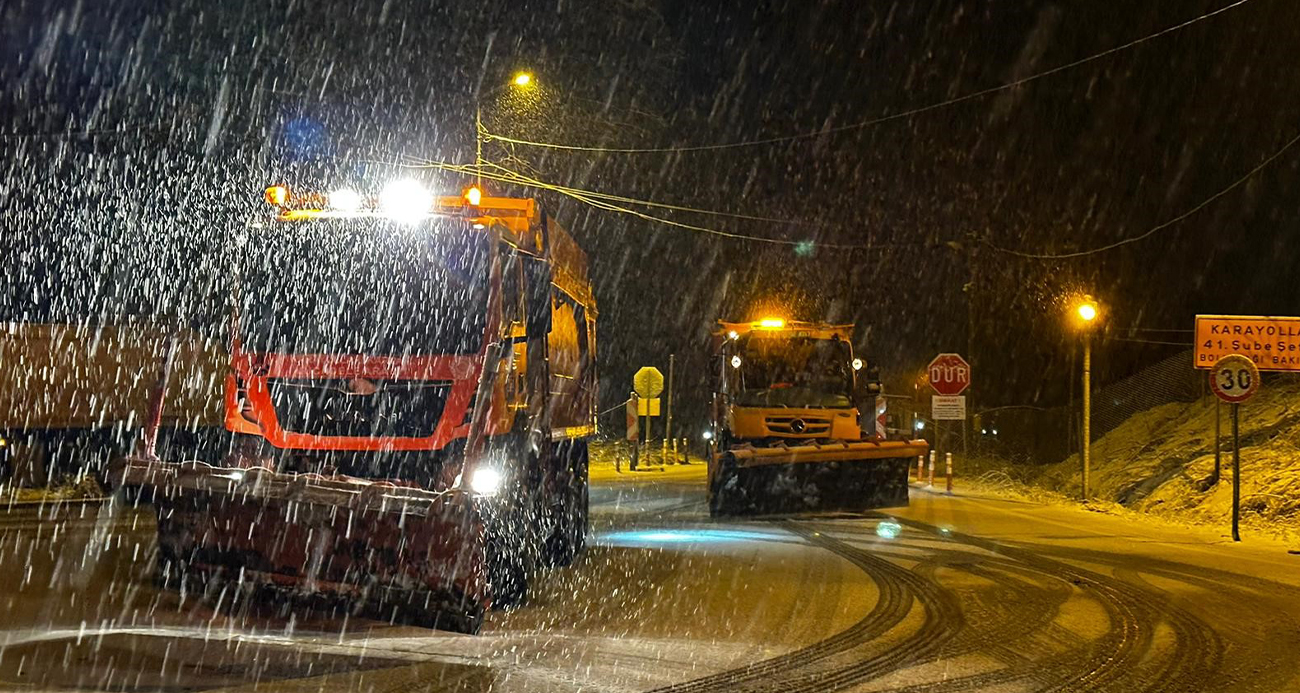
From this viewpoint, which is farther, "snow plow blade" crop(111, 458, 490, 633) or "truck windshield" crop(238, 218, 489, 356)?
"truck windshield" crop(238, 218, 489, 356)

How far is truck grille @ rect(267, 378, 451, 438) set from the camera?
866 centimetres

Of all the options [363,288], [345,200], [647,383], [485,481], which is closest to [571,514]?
[485,481]

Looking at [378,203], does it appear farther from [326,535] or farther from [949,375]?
[949,375]

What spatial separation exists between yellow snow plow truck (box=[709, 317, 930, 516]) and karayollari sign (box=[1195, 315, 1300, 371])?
14.9 ft

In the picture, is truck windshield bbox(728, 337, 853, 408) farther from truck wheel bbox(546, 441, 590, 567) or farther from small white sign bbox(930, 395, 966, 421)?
small white sign bbox(930, 395, 966, 421)

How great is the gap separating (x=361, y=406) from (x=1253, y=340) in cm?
1444

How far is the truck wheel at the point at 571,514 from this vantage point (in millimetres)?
11773

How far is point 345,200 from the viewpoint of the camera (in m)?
9.67

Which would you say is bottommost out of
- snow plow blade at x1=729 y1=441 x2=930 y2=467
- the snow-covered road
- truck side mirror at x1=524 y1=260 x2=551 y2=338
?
the snow-covered road

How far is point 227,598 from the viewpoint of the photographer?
9211 mm

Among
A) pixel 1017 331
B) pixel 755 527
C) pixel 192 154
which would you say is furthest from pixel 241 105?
pixel 1017 331

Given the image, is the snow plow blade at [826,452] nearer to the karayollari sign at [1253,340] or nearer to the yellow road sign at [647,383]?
the karayollari sign at [1253,340]

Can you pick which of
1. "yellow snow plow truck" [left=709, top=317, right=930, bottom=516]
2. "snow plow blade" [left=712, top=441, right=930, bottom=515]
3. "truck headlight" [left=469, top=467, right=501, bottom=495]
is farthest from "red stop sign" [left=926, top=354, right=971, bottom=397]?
"truck headlight" [left=469, top=467, right=501, bottom=495]

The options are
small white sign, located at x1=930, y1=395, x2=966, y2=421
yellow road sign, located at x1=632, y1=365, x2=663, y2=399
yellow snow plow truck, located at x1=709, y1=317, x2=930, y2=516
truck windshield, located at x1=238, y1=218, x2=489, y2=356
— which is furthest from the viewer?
yellow road sign, located at x1=632, y1=365, x2=663, y2=399
